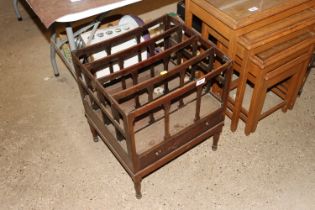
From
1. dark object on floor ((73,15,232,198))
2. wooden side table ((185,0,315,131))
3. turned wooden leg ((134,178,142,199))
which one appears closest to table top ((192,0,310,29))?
wooden side table ((185,0,315,131))

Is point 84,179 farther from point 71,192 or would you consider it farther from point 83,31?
point 83,31

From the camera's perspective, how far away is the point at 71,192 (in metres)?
1.98

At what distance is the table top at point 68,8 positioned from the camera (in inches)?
72.8

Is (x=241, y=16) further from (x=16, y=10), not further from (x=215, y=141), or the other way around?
(x=16, y=10)

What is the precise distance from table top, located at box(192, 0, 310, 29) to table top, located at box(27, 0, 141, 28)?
0.47 m

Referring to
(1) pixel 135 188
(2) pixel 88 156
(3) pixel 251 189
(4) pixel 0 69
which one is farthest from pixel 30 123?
(3) pixel 251 189

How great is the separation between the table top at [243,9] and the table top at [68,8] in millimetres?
472

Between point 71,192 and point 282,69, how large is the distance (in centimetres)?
135

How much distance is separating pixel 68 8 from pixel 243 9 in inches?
36.8

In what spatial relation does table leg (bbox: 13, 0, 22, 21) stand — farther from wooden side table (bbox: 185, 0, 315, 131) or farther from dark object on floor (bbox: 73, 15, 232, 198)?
wooden side table (bbox: 185, 0, 315, 131)

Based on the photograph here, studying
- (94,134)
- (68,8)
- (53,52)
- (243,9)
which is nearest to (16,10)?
(53,52)

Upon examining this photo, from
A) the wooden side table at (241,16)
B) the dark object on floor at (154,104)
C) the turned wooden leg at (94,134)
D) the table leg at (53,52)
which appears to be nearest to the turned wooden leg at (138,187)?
the dark object on floor at (154,104)

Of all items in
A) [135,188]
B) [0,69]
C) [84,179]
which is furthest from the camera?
[0,69]

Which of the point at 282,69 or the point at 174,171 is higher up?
the point at 282,69
